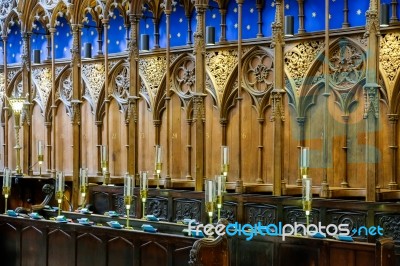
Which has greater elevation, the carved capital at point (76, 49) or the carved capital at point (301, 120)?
the carved capital at point (76, 49)

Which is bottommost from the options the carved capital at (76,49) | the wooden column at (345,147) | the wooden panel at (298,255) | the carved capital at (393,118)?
the wooden panel at (298,255)

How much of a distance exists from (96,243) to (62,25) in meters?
10.0

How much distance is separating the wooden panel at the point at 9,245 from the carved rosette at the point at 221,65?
5.66m

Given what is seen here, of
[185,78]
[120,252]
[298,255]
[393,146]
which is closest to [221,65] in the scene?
[185,78]

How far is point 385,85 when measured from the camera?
1171 cm

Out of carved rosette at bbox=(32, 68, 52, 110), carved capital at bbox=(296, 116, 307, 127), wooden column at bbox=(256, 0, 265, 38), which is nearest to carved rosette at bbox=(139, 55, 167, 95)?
wooden column at bbox=(256, 0, 265, 38)

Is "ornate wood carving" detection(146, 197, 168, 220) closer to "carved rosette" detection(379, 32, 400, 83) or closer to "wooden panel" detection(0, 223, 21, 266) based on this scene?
"wooden panel" detection(0, 223, 21, 266)

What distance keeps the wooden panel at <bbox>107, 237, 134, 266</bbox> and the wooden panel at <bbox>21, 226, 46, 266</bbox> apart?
1316 mm

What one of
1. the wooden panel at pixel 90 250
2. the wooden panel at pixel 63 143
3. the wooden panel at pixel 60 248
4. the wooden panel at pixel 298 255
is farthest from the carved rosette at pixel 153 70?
the wooden panel at pixel 298 255

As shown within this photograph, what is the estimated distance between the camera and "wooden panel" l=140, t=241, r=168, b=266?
26.0ft

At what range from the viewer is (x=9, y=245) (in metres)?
9.99

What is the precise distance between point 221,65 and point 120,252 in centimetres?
658

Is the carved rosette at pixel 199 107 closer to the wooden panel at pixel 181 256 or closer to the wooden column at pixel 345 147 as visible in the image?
the wooden column at pixel 345 147

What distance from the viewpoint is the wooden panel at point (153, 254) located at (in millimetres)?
7934
